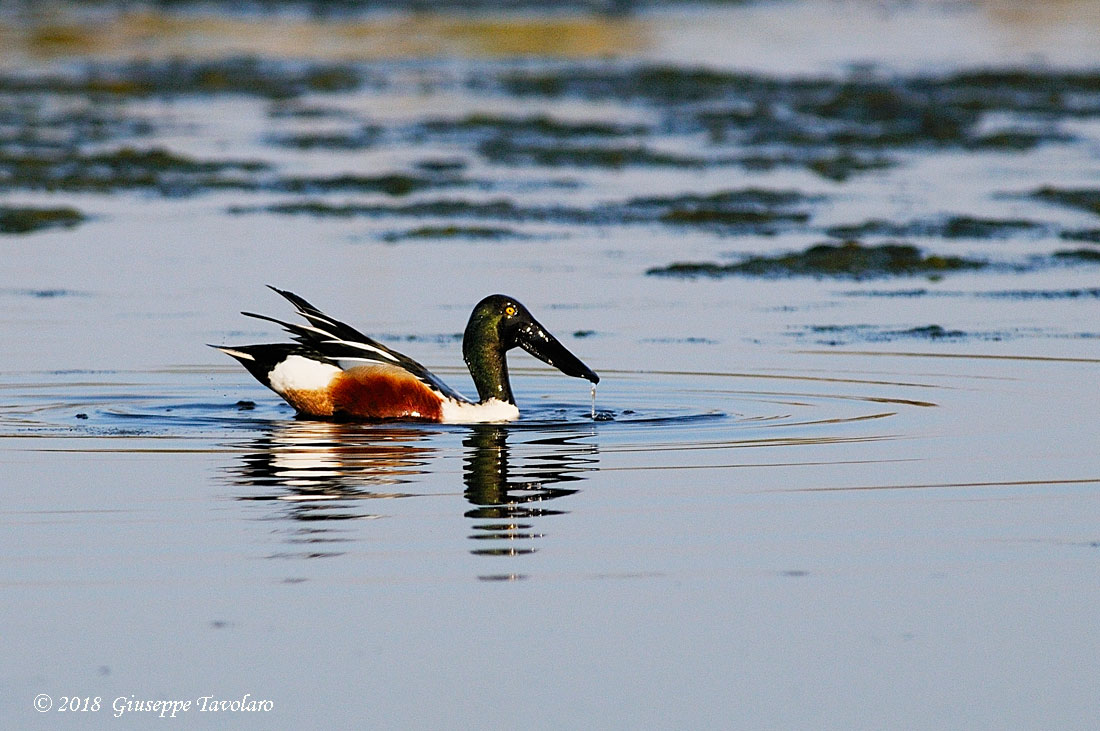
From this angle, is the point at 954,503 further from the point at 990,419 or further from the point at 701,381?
the point at 701,381

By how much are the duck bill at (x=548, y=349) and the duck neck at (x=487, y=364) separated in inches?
5.8

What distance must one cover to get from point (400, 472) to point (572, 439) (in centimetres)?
124

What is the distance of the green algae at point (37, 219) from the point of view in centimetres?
1698

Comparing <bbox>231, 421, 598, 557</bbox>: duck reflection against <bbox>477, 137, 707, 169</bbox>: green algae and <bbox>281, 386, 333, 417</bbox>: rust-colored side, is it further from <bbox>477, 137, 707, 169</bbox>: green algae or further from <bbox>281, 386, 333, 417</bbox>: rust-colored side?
<bbox>477, 137, 707, 169</bbox>: green algae

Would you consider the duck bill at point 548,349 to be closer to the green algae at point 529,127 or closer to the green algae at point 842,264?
the green algae at point 842,264

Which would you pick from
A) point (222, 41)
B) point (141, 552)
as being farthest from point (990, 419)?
point (222, 41)

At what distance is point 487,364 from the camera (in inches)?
409

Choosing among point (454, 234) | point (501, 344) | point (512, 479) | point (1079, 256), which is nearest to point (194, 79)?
point (454, 234)

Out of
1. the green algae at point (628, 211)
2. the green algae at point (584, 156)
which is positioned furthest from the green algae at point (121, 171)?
the green algae at point (584, 156)

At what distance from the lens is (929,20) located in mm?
46125

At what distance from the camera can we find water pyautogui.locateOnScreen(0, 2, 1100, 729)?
5.68 meters

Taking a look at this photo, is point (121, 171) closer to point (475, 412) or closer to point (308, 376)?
point (308, 376)

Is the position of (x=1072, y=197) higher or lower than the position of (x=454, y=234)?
higher

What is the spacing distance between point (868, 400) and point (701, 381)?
0.93 m
